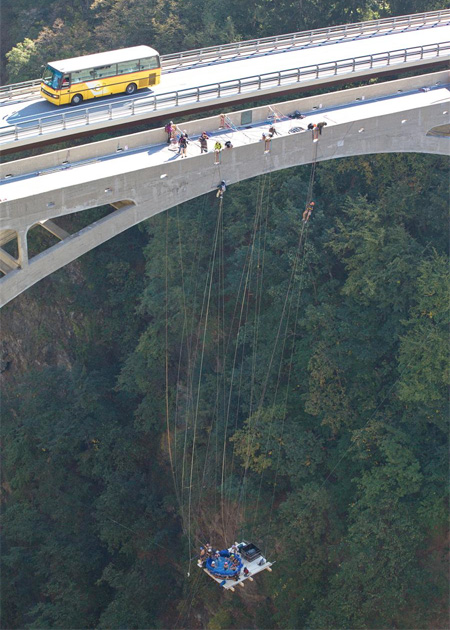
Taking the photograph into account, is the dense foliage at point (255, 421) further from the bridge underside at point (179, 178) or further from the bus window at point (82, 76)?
the bus window at point (82, 76)

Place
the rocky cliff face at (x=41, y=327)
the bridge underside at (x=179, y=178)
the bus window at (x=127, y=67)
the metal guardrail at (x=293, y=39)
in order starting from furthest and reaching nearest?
the rocky cliff face at (x=41, y=327), the metal guardrail at (x=293, y=39), the bus window at (x=127, y=67), the bridge underside at (x=179, y=178)

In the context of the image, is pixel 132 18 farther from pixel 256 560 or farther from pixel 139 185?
pixel 256 560

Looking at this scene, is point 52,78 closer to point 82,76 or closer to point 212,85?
point 82,76

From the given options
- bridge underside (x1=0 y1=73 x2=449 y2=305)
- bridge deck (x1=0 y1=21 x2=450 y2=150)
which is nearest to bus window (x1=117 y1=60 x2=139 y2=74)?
bridge deck (x1=0 y1=21 x2=450 y2=150)

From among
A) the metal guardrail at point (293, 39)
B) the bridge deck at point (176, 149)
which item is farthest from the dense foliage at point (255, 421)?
the metal guardrail at point (293, 39)

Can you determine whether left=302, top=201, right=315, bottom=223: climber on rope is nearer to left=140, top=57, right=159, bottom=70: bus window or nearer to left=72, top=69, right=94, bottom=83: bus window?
left=140, top=57, right=159, bottom=70: bus window
